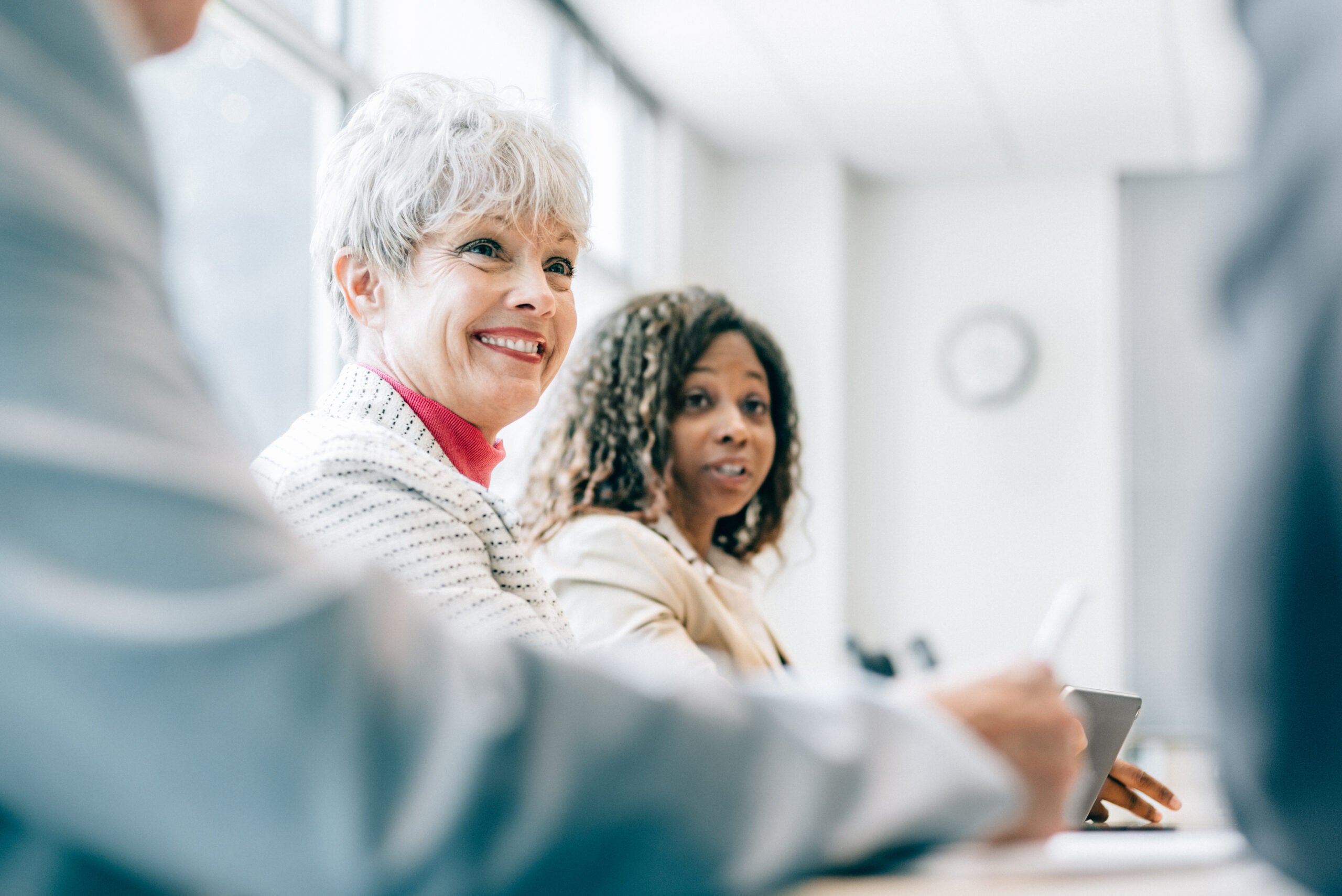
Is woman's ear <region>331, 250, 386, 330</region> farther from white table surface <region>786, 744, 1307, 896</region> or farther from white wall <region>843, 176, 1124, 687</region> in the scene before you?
white wall <region>843, 176, 1124, 687</region>

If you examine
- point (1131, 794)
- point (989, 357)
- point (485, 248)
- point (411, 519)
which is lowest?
point (1131, 794)

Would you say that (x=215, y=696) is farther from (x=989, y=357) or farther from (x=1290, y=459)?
(x=989, y=357)

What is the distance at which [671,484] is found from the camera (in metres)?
2.24

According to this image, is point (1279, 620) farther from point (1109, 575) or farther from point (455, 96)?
→ point (1109, 575)

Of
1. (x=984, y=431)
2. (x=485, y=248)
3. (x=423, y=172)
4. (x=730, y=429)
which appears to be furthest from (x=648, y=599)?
(x=984, y=431)

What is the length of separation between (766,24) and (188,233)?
253 cm

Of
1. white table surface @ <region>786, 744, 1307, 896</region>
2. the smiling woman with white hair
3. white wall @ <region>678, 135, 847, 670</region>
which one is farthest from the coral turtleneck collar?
white wall @ <region>678, 135, 847, 670</region>

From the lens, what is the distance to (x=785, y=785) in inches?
17.4

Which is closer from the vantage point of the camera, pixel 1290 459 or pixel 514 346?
pixel 1290 459

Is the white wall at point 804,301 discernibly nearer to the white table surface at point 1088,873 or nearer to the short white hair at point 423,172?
the short white hair at point 423,172

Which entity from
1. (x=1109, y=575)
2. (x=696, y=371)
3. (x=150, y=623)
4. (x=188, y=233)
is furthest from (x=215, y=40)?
(x=1109, y=575)

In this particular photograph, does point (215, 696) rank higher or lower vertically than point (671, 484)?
lower

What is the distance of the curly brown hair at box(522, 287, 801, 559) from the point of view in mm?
2166

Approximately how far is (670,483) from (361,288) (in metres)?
0.84
